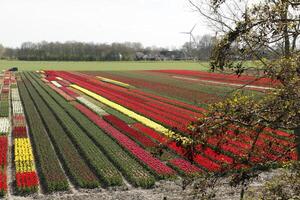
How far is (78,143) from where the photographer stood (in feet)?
80.3

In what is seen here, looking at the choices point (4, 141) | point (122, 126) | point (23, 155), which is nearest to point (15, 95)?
point (122, 126)

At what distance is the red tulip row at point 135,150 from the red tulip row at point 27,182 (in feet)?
17.6

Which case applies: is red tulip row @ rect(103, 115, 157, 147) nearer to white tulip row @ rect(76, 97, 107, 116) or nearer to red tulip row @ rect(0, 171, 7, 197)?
white tulip row @ rect(76, 97, 107, 116)

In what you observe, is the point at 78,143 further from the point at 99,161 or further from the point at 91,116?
the point at 91,116

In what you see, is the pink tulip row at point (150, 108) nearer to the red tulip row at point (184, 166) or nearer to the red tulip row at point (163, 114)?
the red tulip row at point (163, 114)

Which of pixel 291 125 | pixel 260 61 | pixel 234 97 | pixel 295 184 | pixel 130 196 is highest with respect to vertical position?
pixel 260 61

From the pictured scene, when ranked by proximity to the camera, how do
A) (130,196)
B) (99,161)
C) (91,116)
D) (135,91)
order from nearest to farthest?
1. (130,196)
2. (99,161)
3. (91,116)
4. (135,91)

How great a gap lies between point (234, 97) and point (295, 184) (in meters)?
1.55

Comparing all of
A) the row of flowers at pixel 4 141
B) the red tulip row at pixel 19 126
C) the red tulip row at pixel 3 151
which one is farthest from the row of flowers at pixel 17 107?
the red tulip row at pixel 3 151

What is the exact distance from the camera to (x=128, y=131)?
27844mm

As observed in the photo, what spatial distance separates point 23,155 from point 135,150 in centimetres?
596

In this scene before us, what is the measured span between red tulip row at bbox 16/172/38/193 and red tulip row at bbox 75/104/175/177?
5.35 meters

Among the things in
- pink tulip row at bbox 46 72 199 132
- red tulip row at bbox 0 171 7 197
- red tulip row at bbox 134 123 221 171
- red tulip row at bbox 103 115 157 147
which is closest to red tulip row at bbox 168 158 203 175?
red tulip row at bbox 134 123 221 171

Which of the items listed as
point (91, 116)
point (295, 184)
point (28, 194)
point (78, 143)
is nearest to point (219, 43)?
point (295, 184)
